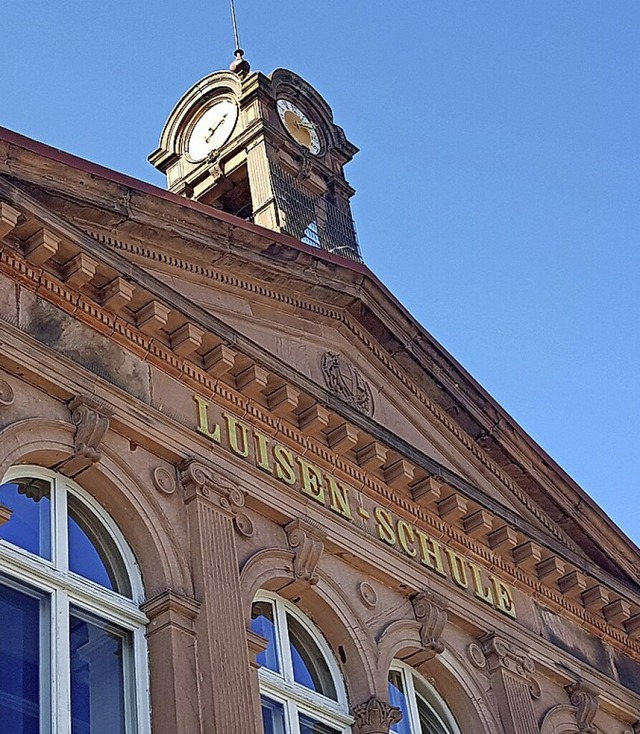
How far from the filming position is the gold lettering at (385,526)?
16.2 metres

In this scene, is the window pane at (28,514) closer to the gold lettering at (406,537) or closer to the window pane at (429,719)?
the gold lettering at (406,537)

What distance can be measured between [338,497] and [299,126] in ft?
31.4

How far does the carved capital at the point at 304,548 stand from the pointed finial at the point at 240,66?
34.2ft

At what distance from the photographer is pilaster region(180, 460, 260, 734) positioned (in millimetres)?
12742

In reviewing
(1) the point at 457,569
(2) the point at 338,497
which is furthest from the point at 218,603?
(1) the point at 457,569

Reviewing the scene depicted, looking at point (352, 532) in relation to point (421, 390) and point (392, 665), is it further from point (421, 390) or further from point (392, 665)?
point (421, 390)

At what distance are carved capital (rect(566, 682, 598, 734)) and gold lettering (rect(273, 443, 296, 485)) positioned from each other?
4562 millimetres

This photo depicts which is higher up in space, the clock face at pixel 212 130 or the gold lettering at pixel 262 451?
the clock face at pixel 212 130

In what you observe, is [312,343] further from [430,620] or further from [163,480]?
[163,480]

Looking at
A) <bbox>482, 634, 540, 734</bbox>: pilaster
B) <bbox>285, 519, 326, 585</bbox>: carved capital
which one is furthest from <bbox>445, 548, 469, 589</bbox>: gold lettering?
<bbox>285, 519, 326, 585</bbox>: carved capital

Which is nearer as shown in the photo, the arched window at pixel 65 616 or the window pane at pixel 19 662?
the window pane at pixel 19 662

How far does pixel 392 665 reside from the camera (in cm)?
1578

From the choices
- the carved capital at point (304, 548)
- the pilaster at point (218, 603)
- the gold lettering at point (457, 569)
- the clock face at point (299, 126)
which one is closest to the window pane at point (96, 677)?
the pilaster at point (218, 603)

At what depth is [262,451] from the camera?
597 inches
